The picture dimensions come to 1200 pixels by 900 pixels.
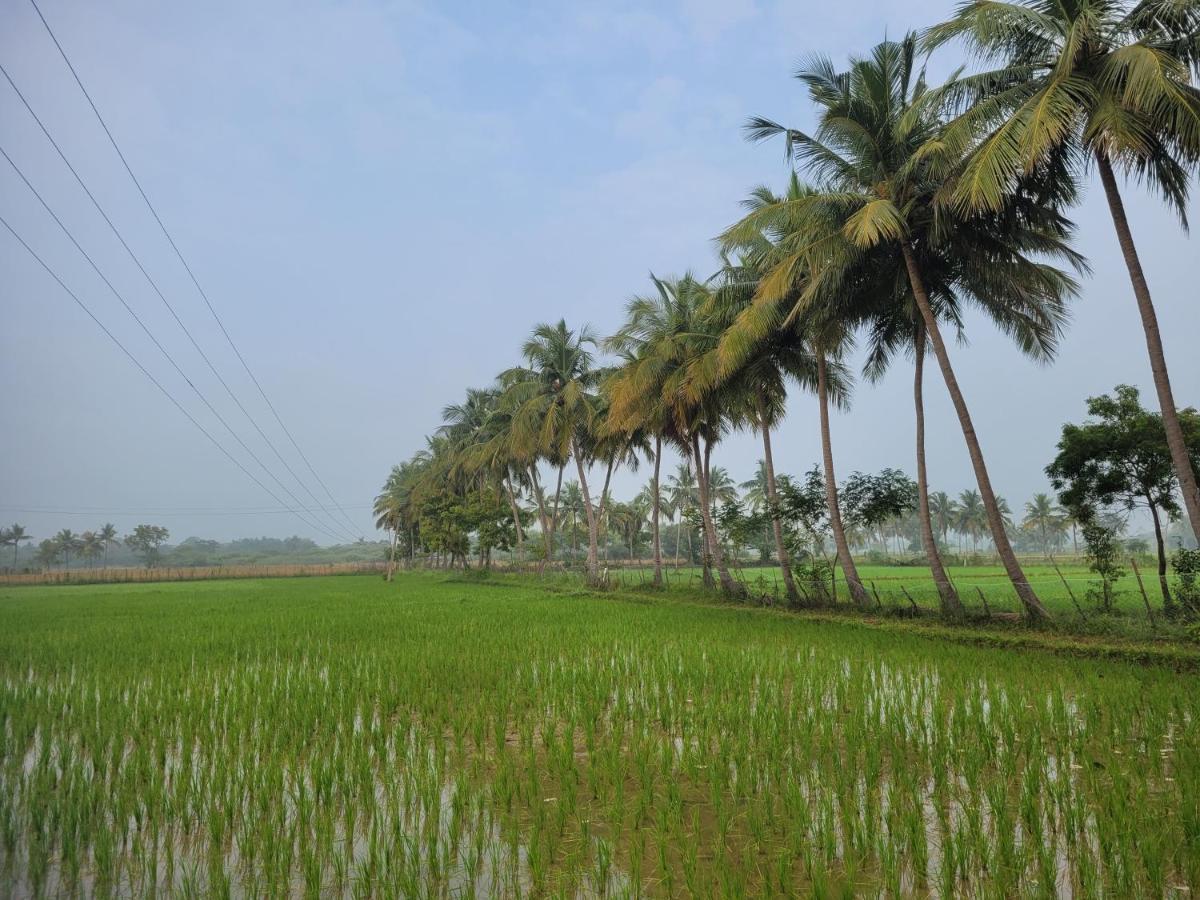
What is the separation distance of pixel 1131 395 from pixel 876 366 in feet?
18.0

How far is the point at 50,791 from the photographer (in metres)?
4.55

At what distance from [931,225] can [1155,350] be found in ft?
15.5

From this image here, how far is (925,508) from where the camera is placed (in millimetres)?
13898

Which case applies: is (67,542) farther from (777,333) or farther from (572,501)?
(777,333)

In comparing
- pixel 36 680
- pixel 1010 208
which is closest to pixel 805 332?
pixel 1010 208

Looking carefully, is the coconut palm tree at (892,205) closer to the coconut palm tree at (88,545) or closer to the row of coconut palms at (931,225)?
the row of coconut palms at (931,225)

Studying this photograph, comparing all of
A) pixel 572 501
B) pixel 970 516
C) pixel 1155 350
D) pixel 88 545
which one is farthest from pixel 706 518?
pixel 88 545

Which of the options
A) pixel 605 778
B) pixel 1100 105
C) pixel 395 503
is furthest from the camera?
pixel 395 503

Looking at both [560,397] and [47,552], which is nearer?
[560,397]

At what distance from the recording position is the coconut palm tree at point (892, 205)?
1208 cm

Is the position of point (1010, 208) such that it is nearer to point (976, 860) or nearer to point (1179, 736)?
point (1179, 736)

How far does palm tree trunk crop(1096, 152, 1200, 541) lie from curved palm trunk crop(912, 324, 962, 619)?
3.94 m

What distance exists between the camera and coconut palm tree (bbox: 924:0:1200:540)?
890 cm

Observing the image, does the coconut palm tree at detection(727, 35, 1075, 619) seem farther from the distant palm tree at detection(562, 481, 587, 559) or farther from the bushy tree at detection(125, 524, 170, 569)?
the bushy tree at detection(125, 524, 170, 569)
